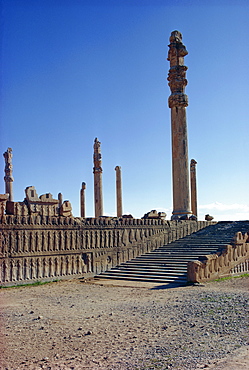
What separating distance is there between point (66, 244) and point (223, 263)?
5.02 meters

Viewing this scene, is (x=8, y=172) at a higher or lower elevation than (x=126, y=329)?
higher

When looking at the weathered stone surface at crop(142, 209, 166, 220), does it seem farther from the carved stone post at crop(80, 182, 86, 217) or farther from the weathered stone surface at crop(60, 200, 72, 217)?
the carved stone post at crop(80, 182, 86, 217)

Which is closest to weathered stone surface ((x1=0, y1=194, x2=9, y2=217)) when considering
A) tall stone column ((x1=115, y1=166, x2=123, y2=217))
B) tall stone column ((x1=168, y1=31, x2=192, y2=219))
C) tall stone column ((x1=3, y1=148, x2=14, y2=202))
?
tall stone column ((x1=168, y1=31, x2=192, y2=219))

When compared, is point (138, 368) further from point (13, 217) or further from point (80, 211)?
point (80, 211)

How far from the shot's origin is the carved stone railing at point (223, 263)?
36.6ft

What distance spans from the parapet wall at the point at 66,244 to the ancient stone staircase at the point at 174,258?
522 mm

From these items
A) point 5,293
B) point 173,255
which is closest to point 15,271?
point 5,293

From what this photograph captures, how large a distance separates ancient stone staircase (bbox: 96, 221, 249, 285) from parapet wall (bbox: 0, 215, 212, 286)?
1.71ft

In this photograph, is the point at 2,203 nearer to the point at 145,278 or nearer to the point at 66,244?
the point at 66,244

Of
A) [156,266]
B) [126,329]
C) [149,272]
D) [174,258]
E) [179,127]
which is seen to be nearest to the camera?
[126,329]

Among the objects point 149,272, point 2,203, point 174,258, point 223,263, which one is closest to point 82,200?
point 174,258

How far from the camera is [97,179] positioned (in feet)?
91.3

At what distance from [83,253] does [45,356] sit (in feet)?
28.3

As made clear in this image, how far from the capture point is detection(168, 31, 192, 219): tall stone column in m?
20.0
